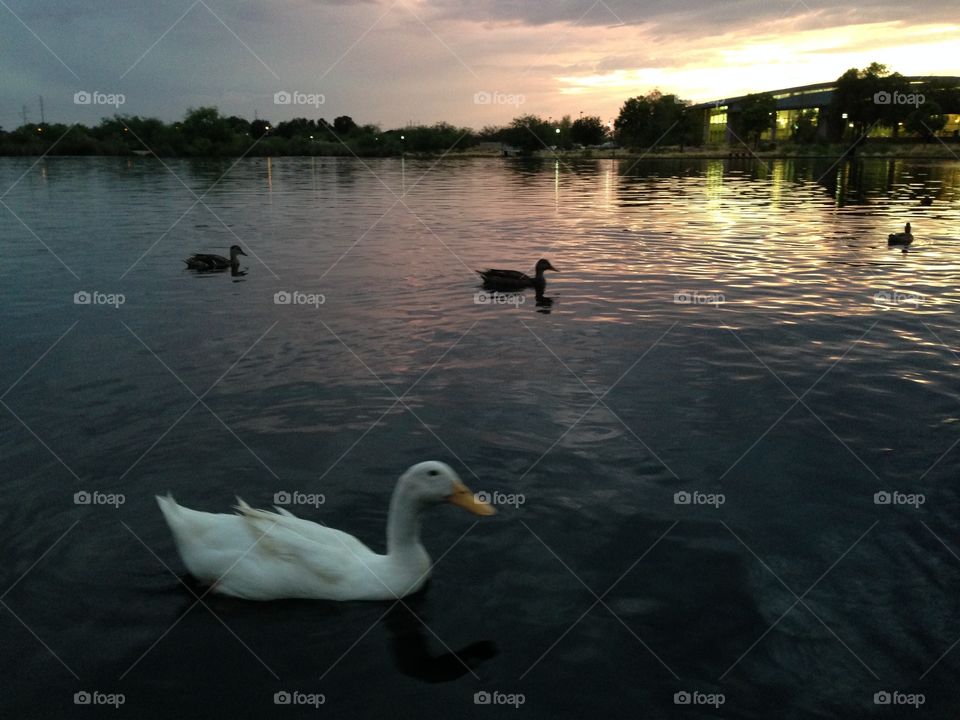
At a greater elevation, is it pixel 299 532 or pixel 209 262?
pixel 209 262

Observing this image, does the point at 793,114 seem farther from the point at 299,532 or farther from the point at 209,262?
the point at 299,532

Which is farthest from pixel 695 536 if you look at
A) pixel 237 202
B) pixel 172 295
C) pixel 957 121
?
pixel 957 121

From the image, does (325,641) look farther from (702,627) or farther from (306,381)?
(306,381)

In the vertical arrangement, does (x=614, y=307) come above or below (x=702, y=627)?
above

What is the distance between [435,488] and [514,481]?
2.14 meters


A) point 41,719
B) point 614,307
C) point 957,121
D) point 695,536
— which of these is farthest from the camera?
point 957,121

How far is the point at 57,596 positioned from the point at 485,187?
48872 millimetres

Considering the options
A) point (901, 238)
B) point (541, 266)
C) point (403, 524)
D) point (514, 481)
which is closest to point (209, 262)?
point (541, 266)

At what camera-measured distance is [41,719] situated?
5.08 metres

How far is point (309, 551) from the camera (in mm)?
6074

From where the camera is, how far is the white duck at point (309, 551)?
240 inches

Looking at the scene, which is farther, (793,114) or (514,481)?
(793,114)

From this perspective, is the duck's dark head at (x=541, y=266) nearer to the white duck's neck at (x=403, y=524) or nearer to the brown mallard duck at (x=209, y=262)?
the brown mallard duck at (x=209, y=262)

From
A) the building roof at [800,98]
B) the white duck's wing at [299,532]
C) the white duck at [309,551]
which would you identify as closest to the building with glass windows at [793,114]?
the building roof at [800,98]
